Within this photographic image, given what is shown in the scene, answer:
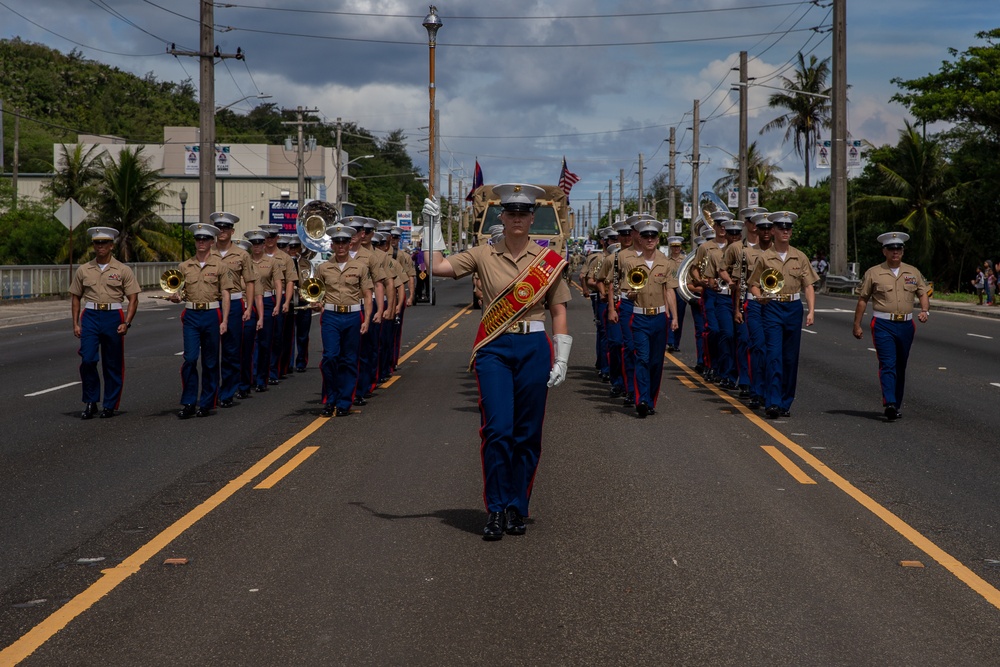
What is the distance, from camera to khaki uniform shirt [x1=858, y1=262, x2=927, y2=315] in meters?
12.7

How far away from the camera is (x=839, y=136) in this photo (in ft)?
141

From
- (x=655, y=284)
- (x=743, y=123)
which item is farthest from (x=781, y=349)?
(x=743, y=123)

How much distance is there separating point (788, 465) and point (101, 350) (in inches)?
288

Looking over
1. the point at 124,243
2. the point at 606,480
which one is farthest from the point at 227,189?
the point at 606,480

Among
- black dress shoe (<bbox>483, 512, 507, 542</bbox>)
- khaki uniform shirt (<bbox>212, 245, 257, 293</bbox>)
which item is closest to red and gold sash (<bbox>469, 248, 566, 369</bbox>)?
black dress shoe (<bbox>483, 512, 507, 542</bbox>)

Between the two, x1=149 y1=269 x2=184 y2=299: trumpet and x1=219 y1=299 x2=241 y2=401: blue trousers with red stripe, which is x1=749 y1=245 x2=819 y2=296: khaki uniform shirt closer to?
x1=219 y1=299 x2=241 y2=401: blue trousers with red stripe

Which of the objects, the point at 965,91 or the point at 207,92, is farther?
the point at 965,91

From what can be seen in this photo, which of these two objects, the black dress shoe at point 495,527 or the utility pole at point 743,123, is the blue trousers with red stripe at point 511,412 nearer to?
the black dress shoe at point 495,527

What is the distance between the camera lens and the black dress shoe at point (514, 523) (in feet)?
24.3

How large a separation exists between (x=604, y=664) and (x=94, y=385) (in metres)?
9.32

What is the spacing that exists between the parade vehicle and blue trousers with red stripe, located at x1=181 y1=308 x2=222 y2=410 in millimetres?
19643

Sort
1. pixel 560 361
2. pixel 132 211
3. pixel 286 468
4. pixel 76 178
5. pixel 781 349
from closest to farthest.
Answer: pixel 560 361
pixel 286 468
pixel 781 349
pixel 132 211
pixel 76 178

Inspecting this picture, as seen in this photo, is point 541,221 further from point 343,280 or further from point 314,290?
point 314,290

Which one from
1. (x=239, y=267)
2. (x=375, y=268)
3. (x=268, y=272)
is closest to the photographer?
(x=239, y=267)
